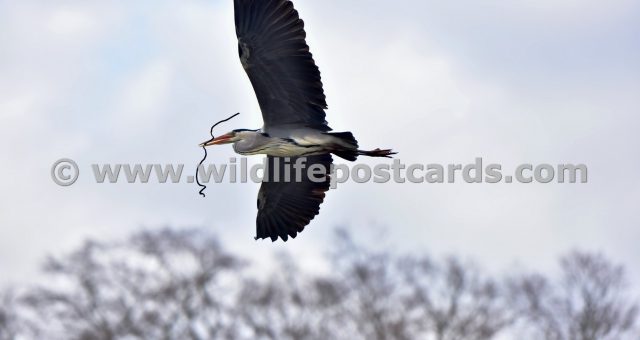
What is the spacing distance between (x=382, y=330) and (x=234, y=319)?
12.5ft

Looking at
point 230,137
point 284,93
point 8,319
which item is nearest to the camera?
point 284,93

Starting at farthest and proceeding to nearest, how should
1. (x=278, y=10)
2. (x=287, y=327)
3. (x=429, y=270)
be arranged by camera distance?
1. (x=429, y=270)
2. (x=287, y=327)
3. (x=278, y=10)

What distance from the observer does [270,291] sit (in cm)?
4953

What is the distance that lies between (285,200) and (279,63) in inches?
81.3

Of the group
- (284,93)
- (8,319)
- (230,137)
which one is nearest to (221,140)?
(230,137)

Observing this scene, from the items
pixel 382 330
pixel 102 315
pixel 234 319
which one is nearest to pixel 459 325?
pixel 382 330

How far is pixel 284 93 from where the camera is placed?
20.1m

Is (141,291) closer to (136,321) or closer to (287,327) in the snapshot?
(136,321)

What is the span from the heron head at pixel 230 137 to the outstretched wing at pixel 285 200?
0.84 m

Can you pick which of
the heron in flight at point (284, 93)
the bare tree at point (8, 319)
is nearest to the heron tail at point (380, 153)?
the heron in flight at point (284, 93)

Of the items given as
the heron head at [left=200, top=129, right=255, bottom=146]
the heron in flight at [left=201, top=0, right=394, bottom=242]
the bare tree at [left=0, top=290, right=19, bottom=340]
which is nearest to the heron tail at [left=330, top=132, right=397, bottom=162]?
the heron in flight at [left=201, top=0, right=394, bottom=242]

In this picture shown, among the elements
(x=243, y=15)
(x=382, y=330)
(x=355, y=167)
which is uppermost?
(x=243, y=15)

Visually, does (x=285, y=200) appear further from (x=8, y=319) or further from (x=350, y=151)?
(x=8, y=319)

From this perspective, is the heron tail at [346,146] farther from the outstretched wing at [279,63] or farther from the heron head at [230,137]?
the heron head at [230,137]
